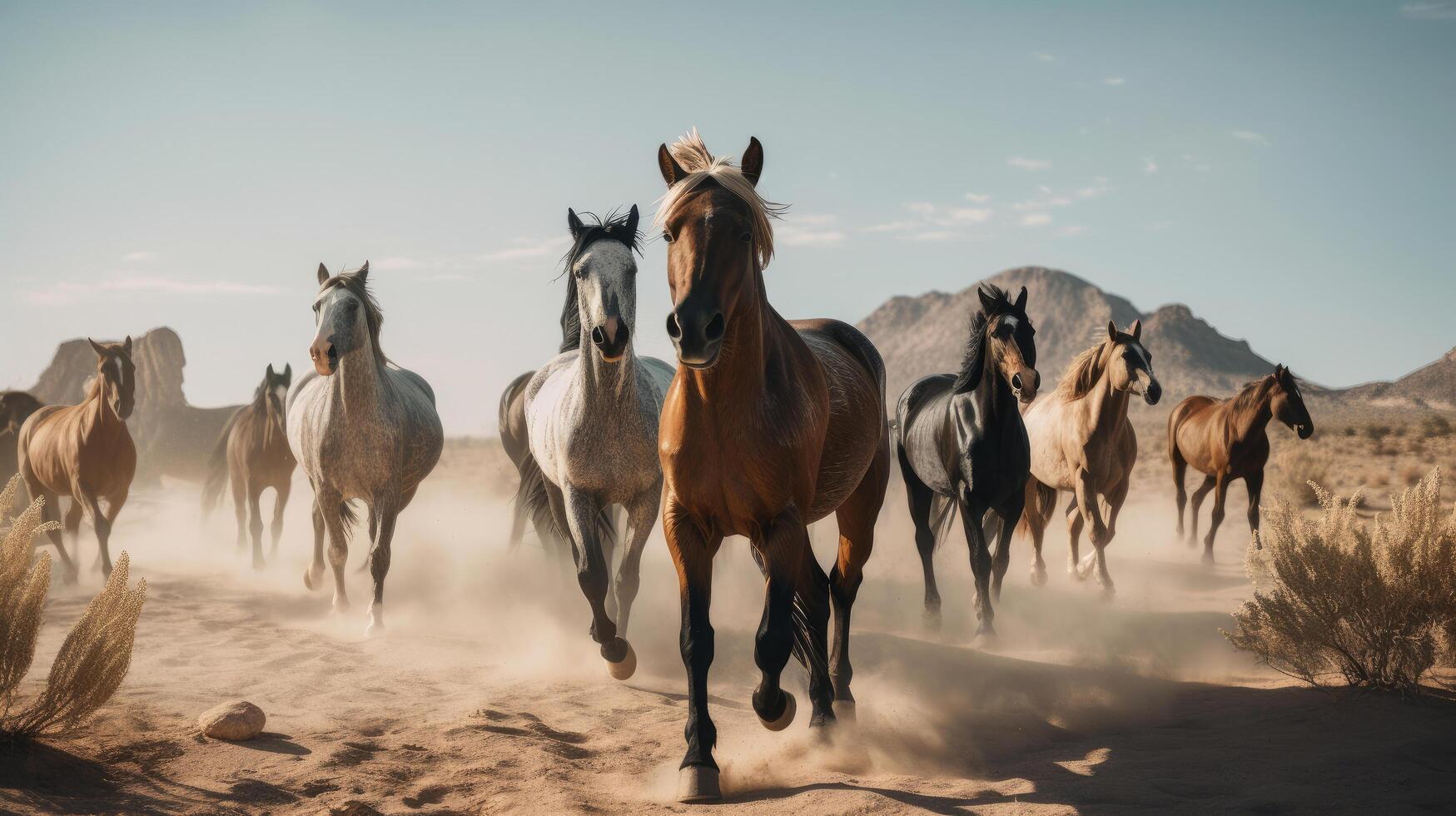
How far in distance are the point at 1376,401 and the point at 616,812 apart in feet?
216

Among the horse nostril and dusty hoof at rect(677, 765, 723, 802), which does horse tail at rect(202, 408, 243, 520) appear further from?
the horse nostril

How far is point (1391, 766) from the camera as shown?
383 cm

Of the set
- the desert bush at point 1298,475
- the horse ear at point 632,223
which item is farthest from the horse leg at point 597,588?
the desert bush at point 1298,475

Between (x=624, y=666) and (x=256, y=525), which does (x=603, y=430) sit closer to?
(x=624, y=666)

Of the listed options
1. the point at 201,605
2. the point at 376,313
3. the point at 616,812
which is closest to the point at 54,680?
the point at 616,812

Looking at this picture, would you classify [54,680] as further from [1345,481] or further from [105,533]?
[1345,481]

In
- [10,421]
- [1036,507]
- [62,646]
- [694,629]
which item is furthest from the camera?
[10,421]

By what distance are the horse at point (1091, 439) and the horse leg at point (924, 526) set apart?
6.17 ft

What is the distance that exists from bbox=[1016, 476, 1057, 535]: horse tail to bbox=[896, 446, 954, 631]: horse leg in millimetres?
2260

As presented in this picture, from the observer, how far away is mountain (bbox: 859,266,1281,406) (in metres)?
73.2

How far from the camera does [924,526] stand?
915 cm

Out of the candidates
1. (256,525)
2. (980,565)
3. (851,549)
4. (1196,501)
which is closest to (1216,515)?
(1196,501)

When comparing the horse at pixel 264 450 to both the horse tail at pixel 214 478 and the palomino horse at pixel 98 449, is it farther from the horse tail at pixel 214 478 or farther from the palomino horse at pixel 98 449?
the horse tail at pixel 214 478

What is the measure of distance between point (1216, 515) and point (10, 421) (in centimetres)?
1777
